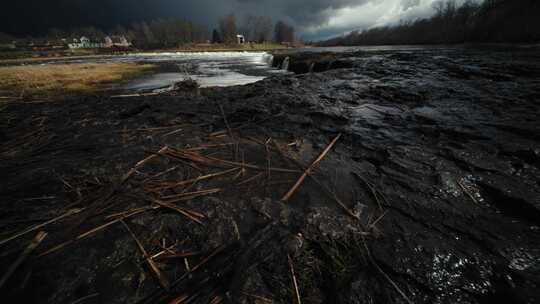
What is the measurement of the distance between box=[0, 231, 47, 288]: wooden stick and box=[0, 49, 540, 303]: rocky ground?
20 millimetres

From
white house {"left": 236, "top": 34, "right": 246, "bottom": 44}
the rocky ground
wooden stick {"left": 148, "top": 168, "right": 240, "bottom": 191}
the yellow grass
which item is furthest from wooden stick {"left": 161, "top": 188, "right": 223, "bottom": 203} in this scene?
white house {"left": 236, "top": 34, "right": 246, "bottom": 44}

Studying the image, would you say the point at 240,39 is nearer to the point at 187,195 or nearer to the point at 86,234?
the point at 187,195

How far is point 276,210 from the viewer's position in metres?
1.67

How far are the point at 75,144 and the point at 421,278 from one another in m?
4.06

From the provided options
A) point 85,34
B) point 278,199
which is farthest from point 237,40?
point 278,199

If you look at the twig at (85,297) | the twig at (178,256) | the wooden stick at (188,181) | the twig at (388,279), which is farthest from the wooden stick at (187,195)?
the twig at (388,279)

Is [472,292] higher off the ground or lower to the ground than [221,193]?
lower

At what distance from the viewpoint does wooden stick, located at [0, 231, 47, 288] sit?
3.73ft

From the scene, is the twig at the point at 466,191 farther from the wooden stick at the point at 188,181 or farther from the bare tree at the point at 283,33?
the bare tree at the point at 283,33

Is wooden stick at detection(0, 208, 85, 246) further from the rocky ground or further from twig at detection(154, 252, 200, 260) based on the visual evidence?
twig at detection(154, 252, 200, 260)

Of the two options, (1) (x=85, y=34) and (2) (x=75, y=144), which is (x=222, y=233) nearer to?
(2) (x=75, y=144)

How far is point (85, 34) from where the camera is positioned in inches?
4500

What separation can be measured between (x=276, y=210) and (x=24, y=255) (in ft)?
5.37

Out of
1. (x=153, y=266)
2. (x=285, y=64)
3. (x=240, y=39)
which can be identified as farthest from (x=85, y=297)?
(x=240, y=39)
